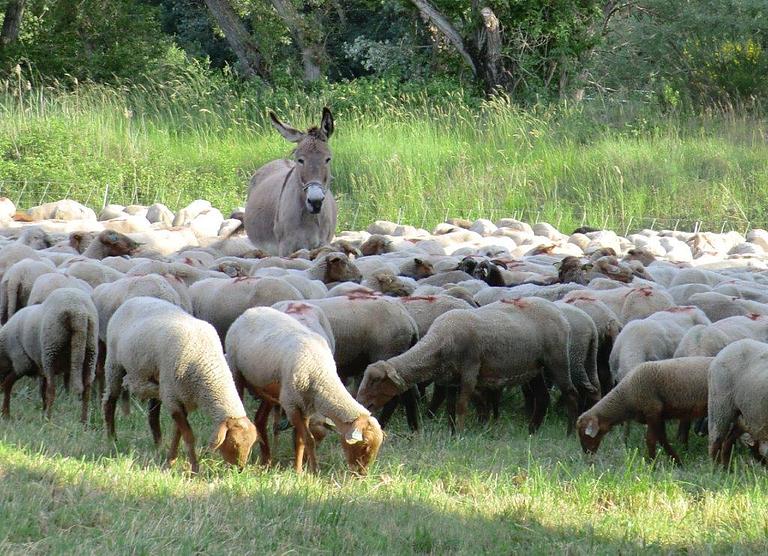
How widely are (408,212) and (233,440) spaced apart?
13.9 m

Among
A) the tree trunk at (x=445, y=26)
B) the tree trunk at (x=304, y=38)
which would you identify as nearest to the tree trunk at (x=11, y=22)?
the tree trunk at (x=304, y=38)

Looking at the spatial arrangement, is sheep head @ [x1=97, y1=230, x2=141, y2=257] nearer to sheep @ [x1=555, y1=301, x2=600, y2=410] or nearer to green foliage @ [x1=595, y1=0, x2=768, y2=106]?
sheep @ [x1=555, y1=301, x2=600, y2=410]

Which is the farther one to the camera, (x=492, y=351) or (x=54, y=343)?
(x=492, y=351)

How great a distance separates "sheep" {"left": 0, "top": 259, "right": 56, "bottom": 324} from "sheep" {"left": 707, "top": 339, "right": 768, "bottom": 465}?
523cm

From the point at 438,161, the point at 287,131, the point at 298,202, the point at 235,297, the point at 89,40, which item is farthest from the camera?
the point at 89,40

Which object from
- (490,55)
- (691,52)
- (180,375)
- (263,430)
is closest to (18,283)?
(263,430)

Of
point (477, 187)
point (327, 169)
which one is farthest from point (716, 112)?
point (327, 169)

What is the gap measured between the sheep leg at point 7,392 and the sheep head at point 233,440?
2250 mm

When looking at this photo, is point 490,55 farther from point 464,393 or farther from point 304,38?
point 464,393

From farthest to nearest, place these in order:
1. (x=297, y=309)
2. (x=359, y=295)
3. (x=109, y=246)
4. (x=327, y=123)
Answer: (x=327, y=123)
(x=109, y=246)
(x=359, y=295)
(x=297, y=309)

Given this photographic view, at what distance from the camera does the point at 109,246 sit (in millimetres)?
11633

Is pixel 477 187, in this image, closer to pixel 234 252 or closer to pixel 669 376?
pixel 234 252

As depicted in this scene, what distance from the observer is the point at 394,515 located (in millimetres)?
5930

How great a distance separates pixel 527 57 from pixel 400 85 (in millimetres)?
2925
